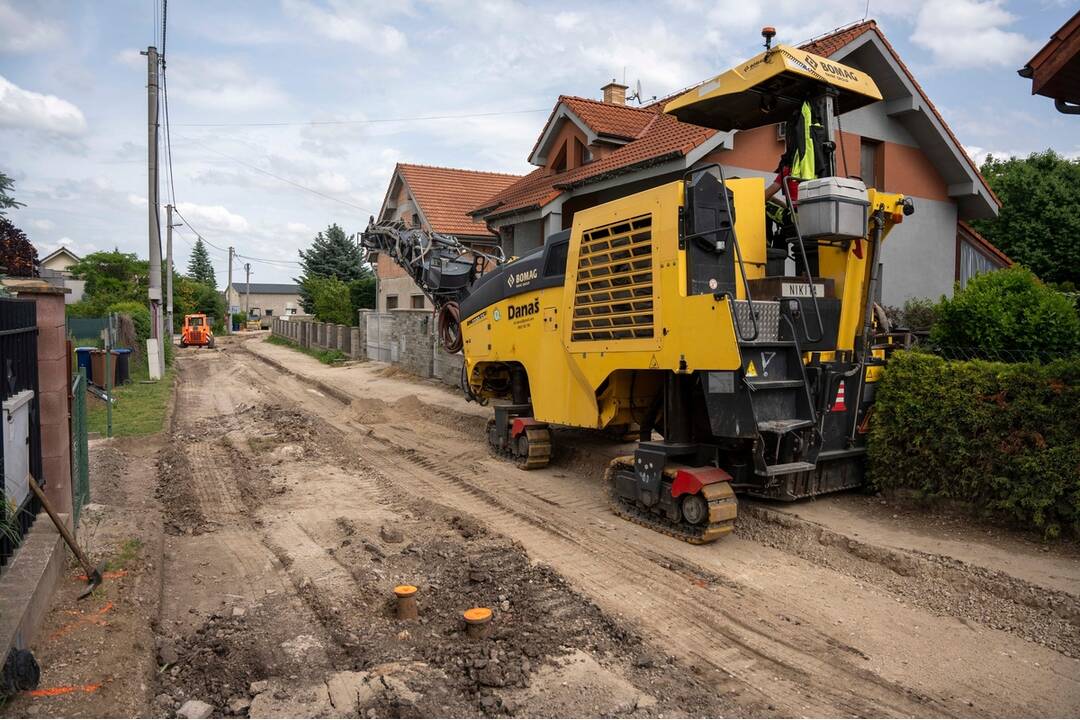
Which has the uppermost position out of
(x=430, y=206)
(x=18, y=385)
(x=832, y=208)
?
(x=430, y=206)

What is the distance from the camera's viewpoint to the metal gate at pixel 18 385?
180 inches

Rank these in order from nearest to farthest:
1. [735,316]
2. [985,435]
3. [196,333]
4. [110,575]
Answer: [110,575], [735,316], [985,435], [196,333]

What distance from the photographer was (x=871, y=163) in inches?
611

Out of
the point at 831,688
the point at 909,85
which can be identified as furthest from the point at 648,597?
the point at 909,85

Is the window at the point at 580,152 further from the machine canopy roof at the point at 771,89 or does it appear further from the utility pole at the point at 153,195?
the utility pole at the point at 153,195

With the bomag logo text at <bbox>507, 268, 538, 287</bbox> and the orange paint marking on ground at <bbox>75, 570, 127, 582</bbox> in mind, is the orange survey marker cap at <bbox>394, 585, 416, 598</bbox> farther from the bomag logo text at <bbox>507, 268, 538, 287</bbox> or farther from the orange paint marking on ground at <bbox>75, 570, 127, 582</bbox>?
the bomag logo text at <bbox>507, 268, 538, 287</bbox>

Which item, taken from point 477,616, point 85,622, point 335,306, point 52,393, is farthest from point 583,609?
point 335,306

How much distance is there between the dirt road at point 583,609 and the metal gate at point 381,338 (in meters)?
15.3

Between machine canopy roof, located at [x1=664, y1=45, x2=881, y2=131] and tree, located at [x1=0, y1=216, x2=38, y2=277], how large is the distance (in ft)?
85.7

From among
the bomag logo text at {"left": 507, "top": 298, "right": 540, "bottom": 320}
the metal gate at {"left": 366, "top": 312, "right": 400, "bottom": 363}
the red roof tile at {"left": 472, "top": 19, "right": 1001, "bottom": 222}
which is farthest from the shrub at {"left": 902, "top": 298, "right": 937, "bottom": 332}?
the metal gate at {"left": 366, "top": 312, "right": 400, "bottom": 363}

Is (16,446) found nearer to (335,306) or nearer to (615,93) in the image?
(615,93)

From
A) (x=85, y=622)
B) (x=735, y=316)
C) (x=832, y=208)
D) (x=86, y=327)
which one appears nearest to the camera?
(x=85, y=622)

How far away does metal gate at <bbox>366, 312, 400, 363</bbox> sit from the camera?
24344mm

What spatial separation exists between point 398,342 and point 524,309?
1447 centimetres
